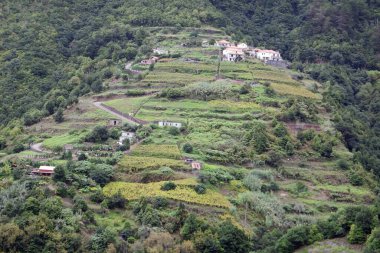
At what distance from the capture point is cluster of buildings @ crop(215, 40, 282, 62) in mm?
76188

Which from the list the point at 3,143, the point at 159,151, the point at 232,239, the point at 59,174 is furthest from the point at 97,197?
the point at 3,143

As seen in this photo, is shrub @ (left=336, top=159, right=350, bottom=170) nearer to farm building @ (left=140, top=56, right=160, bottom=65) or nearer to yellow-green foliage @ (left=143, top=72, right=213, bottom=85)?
yellow-green foliage @ (left=143, top=72, right=213, bottom=85)

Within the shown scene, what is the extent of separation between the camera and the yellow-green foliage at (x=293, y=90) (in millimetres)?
66812

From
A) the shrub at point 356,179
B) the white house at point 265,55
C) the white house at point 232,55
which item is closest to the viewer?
the shrub at point 356,179

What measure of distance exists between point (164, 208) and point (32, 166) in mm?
10973

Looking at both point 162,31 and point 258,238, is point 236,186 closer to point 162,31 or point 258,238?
point 258,238

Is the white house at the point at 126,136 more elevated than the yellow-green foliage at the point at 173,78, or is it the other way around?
the yellow-green foliage at the point at 173,78

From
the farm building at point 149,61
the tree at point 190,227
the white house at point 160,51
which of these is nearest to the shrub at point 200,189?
the tree at point 190,227

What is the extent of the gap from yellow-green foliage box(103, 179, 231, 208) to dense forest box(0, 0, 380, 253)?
13.3 inches

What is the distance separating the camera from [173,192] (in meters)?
47.8

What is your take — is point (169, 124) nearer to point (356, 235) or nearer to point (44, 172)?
point (44, 172)

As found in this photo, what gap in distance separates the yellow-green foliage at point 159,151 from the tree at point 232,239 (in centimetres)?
1053

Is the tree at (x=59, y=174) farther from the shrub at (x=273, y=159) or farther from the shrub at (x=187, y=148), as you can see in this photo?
the shrub at (x=273, y=159)

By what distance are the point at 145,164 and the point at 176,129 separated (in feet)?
23.3
